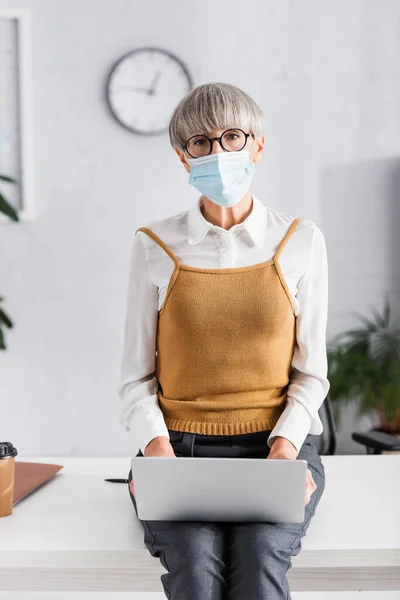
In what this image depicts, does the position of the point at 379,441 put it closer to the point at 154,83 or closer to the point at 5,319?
the point at 5,319

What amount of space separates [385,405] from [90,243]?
136cm

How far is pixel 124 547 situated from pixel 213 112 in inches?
30.8

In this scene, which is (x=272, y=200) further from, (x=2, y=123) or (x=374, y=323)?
(x=2, y=123)

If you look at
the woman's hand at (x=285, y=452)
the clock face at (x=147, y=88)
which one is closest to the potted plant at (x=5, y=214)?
the clock face at (x=147, y=88)

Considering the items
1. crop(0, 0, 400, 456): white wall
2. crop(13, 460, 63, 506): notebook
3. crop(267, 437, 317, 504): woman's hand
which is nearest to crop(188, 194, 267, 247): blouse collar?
crop(267, 437, 317, 504): woman's hand

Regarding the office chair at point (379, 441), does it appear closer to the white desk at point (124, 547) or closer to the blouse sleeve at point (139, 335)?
the white desk at point (124, 547)

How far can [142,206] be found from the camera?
2.92 m

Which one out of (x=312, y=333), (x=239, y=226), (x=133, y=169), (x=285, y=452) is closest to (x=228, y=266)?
(x=239, y=226)

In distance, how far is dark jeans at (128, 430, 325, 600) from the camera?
1.07 meters

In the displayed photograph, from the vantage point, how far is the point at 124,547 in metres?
1.17

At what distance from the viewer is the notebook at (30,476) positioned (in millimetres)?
1416

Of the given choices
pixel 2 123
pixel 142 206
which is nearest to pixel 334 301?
pixel 142 206

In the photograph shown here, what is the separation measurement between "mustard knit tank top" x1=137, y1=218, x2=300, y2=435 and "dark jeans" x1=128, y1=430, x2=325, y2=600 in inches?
8.4

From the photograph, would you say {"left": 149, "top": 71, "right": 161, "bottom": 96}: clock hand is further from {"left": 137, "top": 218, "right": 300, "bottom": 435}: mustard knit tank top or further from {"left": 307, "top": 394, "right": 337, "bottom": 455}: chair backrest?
{"left": 137, "top": 218, "right": 300, "bottom": 435}: mustard knit tank top
